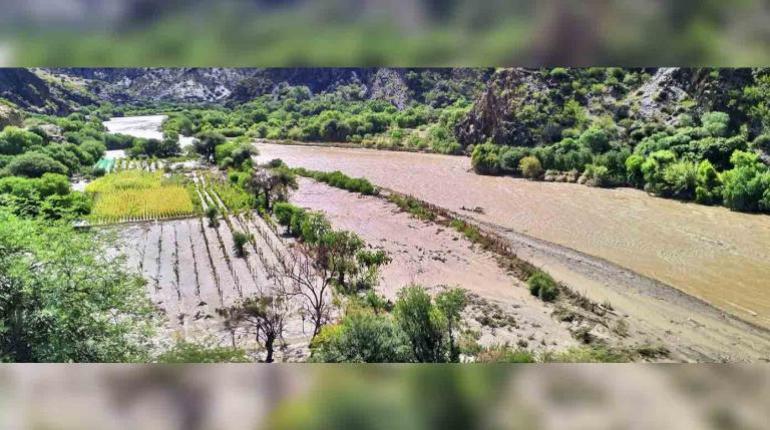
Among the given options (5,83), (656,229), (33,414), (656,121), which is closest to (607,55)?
(33,414)

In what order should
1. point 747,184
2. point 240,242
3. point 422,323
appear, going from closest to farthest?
1. point 422,323
2. point 240,242
3. point 747,184

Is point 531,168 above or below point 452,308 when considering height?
above

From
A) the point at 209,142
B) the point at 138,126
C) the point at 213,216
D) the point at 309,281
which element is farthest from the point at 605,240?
the point at 138,126

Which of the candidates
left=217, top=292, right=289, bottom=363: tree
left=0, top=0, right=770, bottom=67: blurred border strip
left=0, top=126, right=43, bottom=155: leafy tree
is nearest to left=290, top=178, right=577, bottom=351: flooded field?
left=217, top=292, right=289, bottom=363: tree

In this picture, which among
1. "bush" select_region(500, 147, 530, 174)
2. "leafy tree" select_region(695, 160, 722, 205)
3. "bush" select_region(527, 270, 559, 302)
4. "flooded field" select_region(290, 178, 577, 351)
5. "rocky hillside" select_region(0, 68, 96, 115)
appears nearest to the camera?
"rocky hillside" select_region(0, 68, 96, 115)

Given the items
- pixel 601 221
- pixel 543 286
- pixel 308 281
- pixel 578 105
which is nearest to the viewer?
pixel 308 281

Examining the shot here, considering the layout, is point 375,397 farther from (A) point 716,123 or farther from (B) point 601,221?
(A) point 716,123

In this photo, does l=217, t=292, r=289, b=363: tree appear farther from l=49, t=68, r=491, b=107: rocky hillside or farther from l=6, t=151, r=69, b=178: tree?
l=49, t=68, r=491, b=107: rocky hillside

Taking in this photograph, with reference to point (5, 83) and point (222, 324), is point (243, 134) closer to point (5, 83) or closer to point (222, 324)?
point (222, 324)
